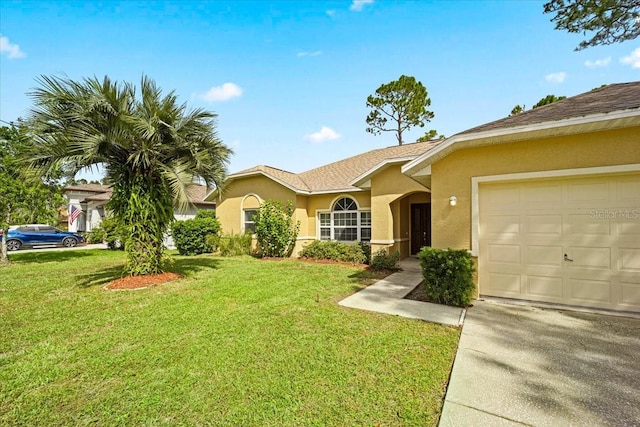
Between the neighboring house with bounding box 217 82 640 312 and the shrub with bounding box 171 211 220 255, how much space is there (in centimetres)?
1350

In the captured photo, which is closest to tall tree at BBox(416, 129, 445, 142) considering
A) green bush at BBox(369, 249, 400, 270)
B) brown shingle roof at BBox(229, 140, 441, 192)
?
brown shingle roof at BBox(229, 140, 441, 192)

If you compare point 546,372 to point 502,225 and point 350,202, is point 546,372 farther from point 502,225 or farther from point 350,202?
point 350,202

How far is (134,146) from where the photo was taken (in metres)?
8.10

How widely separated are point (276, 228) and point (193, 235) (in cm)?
606

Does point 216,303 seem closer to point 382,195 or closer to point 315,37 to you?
point 382,195

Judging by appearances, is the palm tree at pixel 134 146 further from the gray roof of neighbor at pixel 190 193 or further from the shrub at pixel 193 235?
the shrub at pixel 193 235

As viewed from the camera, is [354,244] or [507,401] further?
[354,244]

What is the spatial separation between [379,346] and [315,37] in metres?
11.7

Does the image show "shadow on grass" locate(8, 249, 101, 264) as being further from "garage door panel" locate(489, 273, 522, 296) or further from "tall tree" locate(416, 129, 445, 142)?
"tall tree" locate(416, 129, 445, 142)

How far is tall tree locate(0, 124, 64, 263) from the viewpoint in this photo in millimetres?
12062

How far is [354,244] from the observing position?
1327 centimetres

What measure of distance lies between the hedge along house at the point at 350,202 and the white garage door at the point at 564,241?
487 centimetres

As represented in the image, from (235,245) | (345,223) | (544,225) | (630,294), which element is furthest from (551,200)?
(235,245)

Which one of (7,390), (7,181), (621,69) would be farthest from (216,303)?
(621,69)
